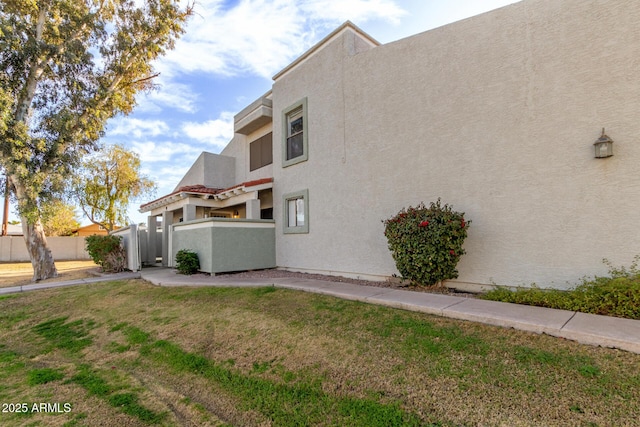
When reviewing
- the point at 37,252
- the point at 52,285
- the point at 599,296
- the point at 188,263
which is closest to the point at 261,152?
the point at 188,263

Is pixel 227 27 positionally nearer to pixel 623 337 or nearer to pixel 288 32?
pixel 288 32

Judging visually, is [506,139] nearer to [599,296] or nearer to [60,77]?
[599,296]

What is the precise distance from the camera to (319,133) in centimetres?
1032

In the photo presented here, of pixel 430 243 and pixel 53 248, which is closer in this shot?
pixel 430 243

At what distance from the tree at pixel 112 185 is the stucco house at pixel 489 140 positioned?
20.3 m

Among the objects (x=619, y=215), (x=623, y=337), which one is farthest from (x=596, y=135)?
(x=623, y=337)

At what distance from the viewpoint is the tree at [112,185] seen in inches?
942

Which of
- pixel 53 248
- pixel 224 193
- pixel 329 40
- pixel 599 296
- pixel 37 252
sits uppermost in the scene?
pixel 329 40

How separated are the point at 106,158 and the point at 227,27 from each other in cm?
1875

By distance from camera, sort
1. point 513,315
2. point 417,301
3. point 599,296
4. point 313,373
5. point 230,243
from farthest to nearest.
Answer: point 230,243 → point 417,301 → point 599,296 → point 513,315 → point 313,373

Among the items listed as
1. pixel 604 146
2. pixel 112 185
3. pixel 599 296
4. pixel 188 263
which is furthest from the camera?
pixel 112 185

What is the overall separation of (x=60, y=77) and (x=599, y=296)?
19.2m

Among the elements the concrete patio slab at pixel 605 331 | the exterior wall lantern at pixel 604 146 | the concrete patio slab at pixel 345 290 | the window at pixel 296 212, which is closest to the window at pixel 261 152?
the window at pixel 296 212

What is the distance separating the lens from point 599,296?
477cm
